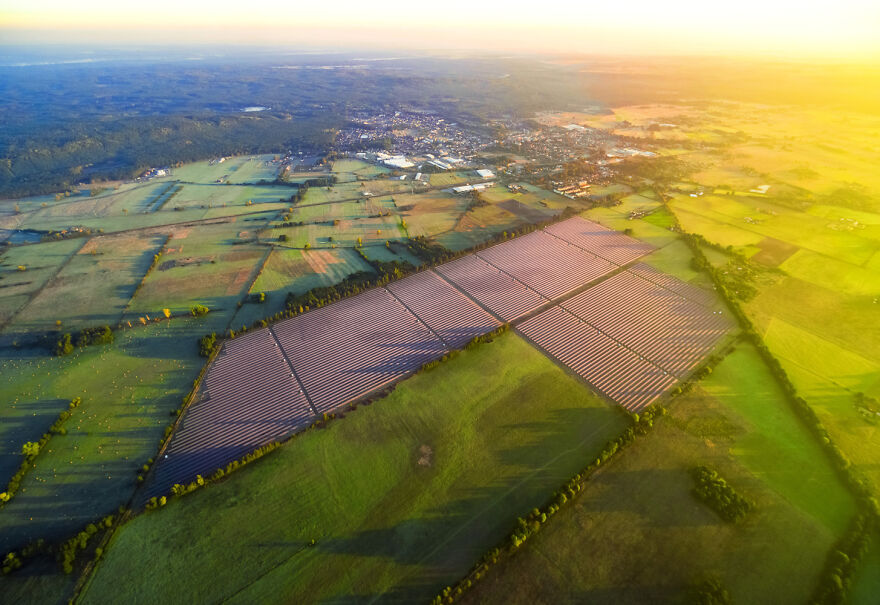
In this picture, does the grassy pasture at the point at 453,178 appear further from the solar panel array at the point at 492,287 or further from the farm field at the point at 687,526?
the farm field at the point at 687,526

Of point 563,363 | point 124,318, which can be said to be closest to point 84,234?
point 124,318

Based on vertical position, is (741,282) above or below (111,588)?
above

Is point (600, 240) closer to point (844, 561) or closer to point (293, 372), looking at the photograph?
point (844, 561)

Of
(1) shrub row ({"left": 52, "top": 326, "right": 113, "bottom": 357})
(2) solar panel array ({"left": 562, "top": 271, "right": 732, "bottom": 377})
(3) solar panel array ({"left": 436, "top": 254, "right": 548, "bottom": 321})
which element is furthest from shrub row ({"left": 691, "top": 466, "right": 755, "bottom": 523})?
(1) shrub row ({"left": 52, "top": 326, "right": 113, "bottom": 357})

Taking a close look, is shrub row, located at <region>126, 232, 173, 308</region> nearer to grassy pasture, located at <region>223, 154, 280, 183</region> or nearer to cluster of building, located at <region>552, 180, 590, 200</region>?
grassy pasture, located at <region>223, 154, 280, 183</region>

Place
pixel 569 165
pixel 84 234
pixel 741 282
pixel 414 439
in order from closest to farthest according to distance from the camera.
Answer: pixel 414 439, pixel 741 282, pixel 84 234, pixel 569 165

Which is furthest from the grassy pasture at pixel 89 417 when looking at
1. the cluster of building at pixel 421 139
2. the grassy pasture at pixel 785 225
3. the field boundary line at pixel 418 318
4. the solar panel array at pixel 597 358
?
the grassy pasture at pixel 785 225


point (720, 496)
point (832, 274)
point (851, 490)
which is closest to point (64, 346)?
point (720, 496)

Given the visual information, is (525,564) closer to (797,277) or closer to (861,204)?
(797,277)
